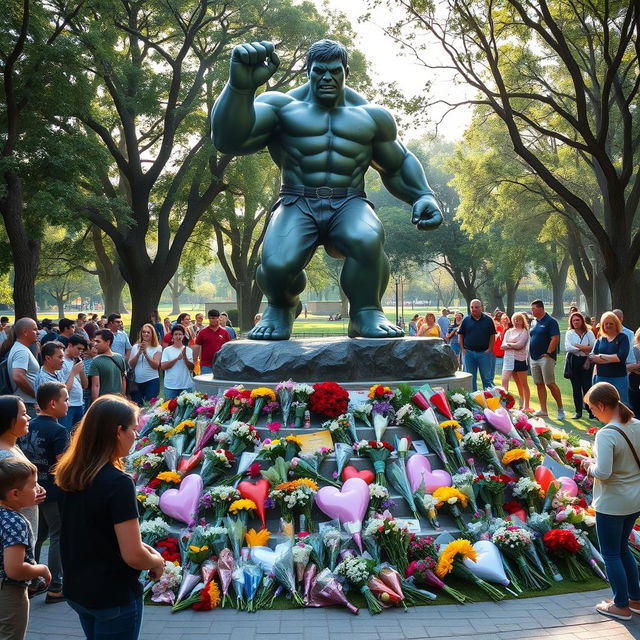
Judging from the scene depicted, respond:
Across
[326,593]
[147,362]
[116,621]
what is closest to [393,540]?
[326,593]

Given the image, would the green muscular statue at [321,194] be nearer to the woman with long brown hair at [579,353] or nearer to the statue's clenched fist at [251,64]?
the statue's clenched fist at [251,64]

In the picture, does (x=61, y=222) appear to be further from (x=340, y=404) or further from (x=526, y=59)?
(x=526, y=59)

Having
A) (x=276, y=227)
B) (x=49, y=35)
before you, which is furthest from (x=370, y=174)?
(x=276, y=227)

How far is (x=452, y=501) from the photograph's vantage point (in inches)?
194

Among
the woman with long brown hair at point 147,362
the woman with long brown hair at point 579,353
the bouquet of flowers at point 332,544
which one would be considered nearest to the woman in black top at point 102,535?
the bouquet of flowers at point 332,544

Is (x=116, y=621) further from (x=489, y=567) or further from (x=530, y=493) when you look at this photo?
(x=530, y=493)

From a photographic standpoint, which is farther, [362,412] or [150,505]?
[362,412]

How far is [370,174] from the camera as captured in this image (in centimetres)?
2769

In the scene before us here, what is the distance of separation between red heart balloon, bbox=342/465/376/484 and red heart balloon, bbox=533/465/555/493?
1393mm

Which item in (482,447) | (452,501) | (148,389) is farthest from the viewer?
(148,389)

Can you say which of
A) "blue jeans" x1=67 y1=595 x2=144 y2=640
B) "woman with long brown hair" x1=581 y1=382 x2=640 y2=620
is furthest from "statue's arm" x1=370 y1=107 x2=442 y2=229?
"blue jeans" x1=67 y1=595 x2=144 y2=640

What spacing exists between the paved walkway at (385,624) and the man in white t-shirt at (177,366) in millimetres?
4558

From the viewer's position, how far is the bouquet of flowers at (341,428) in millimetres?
5438

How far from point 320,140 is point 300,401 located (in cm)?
246
